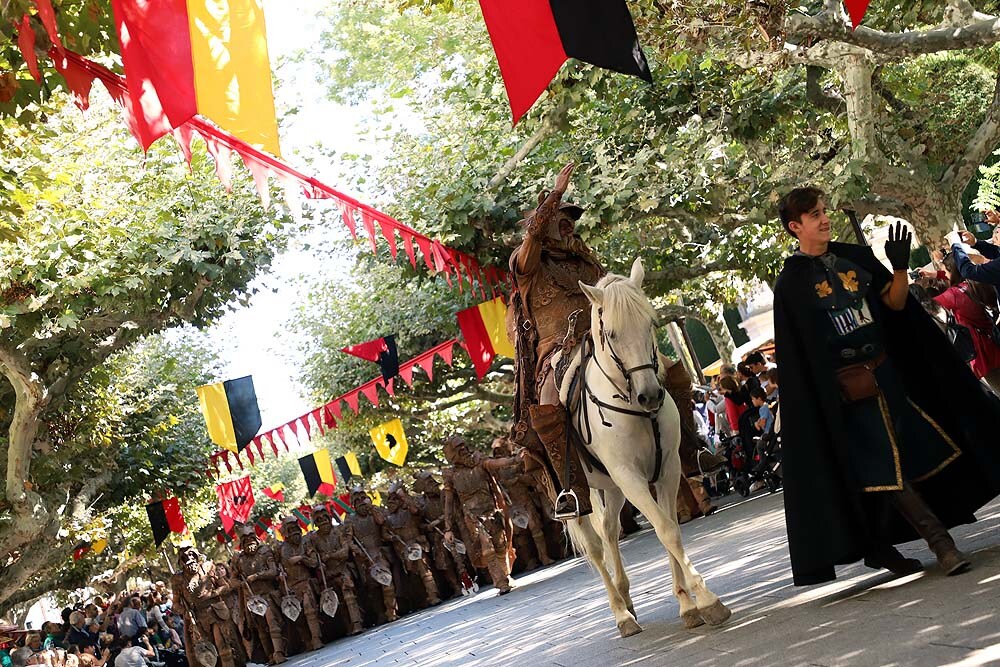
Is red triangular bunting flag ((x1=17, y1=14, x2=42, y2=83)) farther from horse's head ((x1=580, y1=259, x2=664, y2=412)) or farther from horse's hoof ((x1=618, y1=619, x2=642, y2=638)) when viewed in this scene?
horse's hoof ((x1=618, y1=619, x2=642, y2=638))

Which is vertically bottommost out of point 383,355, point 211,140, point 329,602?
point 329,602

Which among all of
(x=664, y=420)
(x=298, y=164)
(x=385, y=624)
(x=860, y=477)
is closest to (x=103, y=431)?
(x=298, y=164)

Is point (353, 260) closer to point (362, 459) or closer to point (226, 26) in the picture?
point (362, 459)

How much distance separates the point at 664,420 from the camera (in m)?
7.95

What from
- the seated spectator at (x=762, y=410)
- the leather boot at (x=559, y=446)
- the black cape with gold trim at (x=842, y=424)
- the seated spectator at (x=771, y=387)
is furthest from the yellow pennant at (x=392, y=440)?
the black cape with gold trim at (x=842, y=424)

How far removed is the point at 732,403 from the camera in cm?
1762

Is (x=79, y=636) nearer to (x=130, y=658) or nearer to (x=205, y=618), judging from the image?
(x=205, y=618)

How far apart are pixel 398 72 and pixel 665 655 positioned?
22401 millimetres

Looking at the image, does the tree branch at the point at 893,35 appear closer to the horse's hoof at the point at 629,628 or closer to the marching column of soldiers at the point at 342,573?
the horse's hoof at the point at 629,628

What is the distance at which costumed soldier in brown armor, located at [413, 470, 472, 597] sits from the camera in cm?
1952

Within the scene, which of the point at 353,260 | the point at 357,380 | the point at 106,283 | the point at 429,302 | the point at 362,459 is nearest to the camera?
the point at 106,283

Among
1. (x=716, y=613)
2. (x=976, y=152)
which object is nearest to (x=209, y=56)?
(x=716, y=613)

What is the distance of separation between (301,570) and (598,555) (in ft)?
36.2

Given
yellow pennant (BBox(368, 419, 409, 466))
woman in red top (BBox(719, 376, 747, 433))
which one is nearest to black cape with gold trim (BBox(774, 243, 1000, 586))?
woman in red top (BBox(719, 376, 747, 433))
